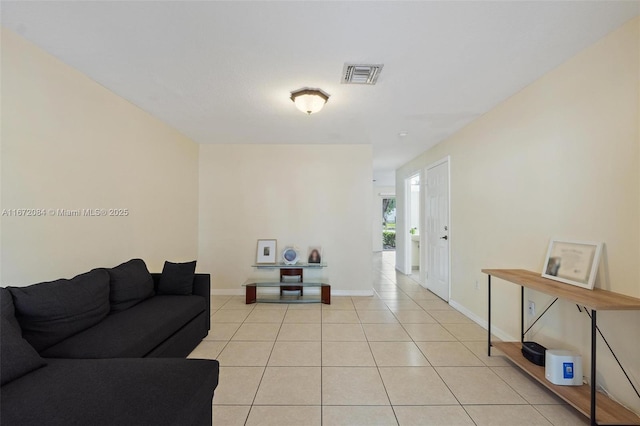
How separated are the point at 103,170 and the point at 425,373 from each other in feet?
11.3

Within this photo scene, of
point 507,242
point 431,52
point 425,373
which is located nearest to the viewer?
point 431,52

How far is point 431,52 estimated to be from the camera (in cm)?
208

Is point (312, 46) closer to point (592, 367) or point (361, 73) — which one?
point (361, 73)


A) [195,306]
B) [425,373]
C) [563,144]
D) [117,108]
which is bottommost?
[425,373]

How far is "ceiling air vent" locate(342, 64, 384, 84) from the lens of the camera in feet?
7.39

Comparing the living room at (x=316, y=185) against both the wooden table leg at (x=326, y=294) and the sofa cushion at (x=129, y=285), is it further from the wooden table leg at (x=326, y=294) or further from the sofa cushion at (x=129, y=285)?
the wooden table leg at (x=326, y=294)

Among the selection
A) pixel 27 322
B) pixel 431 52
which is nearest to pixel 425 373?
pixel 431 52

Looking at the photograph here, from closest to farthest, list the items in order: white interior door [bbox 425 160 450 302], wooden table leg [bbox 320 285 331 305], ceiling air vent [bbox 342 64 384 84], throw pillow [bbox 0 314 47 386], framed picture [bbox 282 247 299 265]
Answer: throw pillow [bbox 0 314 47 386], ceiling air vent [bbox 342 64 384 84], wooden table leg [bbox 320 285 331 305], white interior door [bbox 425 160 450 302], framed picture [bbox 282 247 299 265]

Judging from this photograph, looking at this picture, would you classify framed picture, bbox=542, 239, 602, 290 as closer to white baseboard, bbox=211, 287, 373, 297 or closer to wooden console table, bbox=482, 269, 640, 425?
wooden console table, bbox=482, 269, 640, 425

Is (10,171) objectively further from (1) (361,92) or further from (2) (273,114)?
(1) (361,92)

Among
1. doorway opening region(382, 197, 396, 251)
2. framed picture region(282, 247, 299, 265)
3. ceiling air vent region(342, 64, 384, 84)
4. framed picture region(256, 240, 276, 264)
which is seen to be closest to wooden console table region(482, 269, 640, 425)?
ceiling air vent region(342, 64, 384, 84)

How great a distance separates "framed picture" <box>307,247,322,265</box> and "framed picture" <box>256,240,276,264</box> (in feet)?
1.97

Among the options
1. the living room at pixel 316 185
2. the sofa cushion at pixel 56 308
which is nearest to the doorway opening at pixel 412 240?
the living room at pixel 316 185

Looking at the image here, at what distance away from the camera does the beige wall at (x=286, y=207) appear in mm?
4699
